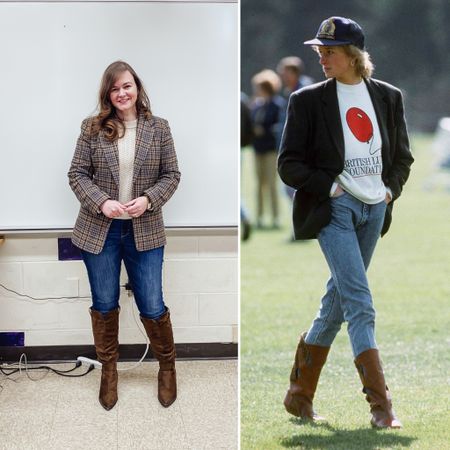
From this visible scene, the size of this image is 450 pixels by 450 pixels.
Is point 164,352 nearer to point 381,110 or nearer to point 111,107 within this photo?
point 111,107

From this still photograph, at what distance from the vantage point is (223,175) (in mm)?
3631

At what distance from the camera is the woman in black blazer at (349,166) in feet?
7.56

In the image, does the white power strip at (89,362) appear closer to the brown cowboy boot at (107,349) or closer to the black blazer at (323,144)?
the brown cowboy boot at (107,349)

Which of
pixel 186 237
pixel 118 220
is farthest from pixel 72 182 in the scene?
pixel 186 237

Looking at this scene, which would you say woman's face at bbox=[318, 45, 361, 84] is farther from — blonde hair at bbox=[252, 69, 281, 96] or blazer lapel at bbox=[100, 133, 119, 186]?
blonde hair at bbox=[252, 69, 281, 96]

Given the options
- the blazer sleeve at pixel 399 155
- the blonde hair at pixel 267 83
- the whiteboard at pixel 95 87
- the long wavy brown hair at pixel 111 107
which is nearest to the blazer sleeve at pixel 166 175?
the long wavy brown hair at pixel 111 107

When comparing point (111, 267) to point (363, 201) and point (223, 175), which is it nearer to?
point (223, 175)

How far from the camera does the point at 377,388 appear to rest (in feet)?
7.82

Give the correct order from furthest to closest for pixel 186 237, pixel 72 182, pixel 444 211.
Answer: pixel 444 211 → pixel 186 237 → pixel 72 182

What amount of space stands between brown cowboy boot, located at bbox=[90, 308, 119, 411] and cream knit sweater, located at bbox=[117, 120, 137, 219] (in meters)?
0.40

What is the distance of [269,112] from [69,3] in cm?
353

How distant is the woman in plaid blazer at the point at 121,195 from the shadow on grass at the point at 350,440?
939mm

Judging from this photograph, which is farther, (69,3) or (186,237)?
(186,237)

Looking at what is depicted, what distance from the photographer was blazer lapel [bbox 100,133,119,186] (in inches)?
122
